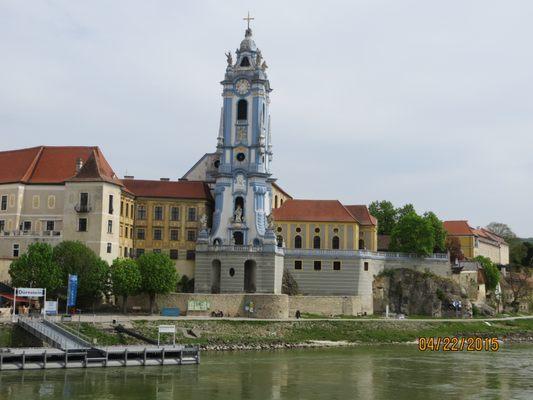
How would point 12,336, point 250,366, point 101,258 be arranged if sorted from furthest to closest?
point 101,258 → point 12,336 → point 250,366

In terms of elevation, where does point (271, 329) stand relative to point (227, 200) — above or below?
below

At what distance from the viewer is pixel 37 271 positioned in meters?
65.9

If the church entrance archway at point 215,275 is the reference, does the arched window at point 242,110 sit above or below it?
above

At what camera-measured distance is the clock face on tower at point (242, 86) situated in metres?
85.5

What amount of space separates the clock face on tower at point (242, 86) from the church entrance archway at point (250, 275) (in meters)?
18.8

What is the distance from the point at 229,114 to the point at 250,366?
38.0 meters

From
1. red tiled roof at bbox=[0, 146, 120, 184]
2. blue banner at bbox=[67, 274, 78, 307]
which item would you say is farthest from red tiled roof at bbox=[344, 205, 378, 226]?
blue banner at bbox=[67, 274, 78, 307]

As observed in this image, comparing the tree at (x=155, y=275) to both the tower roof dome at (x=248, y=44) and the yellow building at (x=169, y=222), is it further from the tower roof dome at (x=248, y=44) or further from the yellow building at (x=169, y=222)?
the tower roof dome at (x=248, y=44)

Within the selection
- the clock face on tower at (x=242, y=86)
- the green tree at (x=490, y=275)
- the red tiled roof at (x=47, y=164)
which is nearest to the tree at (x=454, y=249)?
the green tree at (x=490, y=275)

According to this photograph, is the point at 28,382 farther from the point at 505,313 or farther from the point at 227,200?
the point at 505,313

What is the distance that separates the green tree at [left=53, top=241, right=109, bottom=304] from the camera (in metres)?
68.4

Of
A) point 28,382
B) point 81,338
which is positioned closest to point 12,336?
point 81,338

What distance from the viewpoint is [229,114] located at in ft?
280
